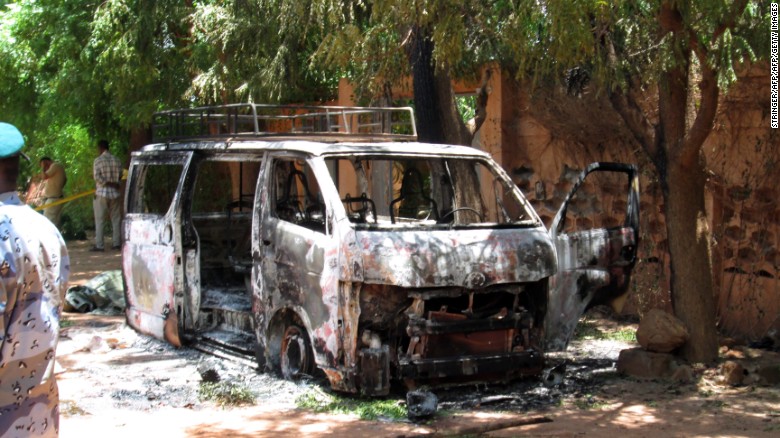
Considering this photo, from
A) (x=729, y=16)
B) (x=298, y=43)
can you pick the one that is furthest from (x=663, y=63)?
(x=298, y=43)

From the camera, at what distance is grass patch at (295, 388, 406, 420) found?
6.83m

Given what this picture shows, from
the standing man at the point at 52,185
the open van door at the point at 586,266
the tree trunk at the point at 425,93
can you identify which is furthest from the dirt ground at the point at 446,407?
the standing man at the point at 52,185

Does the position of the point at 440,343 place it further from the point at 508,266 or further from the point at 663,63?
the point at 663,63

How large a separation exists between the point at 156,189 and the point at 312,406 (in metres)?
12.5

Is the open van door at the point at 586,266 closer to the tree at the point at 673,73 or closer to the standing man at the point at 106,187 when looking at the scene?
the tree at the point at 673,73

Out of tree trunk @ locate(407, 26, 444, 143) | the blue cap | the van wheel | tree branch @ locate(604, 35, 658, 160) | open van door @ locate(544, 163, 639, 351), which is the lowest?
the van wheel

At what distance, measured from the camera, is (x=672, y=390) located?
7.61 m

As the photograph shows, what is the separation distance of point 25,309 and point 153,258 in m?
6.04

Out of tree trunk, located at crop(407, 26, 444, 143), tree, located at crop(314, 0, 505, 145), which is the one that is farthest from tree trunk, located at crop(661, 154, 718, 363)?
tree trunk, located at crop(407, 26, 444, 143)

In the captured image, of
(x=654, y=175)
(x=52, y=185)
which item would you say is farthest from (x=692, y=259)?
(x=52, y=185)

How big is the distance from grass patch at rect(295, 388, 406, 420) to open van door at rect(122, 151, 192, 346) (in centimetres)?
223

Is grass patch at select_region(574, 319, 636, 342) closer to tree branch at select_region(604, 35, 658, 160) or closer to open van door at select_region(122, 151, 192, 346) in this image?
tree branch at select_region(604, 35, 658, 160)

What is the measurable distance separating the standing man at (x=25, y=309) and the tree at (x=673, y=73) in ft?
15.0

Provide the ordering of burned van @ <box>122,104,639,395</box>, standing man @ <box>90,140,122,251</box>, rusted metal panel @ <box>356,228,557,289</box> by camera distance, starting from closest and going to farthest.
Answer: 1. rusted metal panel @ <box>356,228,557,289</box>
2. burned van @ <box>122,104,639,395</box>
3. standing man @ <box>90,140,122,251</box>
